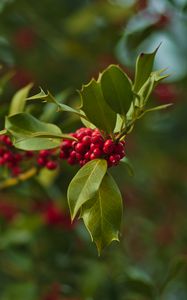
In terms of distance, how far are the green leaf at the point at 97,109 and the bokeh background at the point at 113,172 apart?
39cm

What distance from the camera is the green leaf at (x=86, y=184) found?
1.12 meters

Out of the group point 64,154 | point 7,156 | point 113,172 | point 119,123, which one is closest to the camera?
point 119,123

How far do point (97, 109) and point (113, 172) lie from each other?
2053 mm

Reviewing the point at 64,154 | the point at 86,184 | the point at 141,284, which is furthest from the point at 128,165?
Result: the point at 141,284

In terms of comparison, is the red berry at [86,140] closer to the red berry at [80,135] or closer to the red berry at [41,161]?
the red berry at [80,135]

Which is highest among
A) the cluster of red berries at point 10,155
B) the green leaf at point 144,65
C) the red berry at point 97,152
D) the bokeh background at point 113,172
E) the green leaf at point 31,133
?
the green leaf at point 144,65

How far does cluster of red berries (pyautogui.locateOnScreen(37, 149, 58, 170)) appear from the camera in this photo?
149cm

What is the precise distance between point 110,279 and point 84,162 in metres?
1.32

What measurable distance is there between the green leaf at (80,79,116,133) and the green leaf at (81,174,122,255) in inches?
4.2

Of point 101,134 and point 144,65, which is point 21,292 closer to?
point 101,134

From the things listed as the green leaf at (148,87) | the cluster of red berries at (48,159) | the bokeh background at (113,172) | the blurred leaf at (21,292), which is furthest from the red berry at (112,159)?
the blurred leaf at (21,292)

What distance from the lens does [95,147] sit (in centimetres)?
119

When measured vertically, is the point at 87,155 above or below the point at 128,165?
above

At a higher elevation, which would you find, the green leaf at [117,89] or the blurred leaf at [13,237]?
the green leaf at [117,89]
